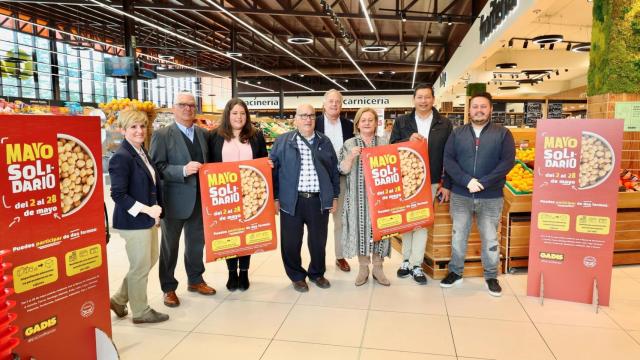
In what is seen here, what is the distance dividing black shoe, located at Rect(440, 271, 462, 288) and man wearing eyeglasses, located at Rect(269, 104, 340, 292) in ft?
3.66

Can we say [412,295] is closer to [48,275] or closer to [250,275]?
[250,275]

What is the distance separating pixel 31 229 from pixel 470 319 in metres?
2.76

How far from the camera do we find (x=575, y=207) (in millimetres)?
3248

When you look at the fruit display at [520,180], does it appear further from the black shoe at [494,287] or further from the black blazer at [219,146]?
the black blazer at [219,146]

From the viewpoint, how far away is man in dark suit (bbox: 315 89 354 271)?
370 centimetres

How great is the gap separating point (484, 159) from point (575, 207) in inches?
29.7

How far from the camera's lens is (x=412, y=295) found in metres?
3.54

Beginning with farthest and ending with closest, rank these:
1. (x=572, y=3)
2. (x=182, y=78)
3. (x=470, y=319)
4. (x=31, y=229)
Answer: (x=182, y=78) < (x=572, y=3) < (x=470, y=319) < (x=31, y=229)

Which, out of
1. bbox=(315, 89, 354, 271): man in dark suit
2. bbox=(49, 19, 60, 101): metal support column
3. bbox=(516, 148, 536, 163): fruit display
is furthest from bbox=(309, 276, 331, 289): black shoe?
bbox=(49, 19, 60, 101): metal support column

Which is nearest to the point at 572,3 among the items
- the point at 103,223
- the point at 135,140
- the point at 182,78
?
the point at 135,140

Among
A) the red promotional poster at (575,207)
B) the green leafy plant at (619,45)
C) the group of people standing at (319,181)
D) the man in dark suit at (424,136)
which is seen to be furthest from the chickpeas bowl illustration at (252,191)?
the green leafy plant at (619,45)

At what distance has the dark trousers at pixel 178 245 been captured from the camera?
3.30 meters

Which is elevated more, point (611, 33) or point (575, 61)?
point (575, 61)

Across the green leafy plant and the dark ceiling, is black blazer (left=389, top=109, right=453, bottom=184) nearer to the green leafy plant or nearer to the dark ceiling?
the green leafy plant
